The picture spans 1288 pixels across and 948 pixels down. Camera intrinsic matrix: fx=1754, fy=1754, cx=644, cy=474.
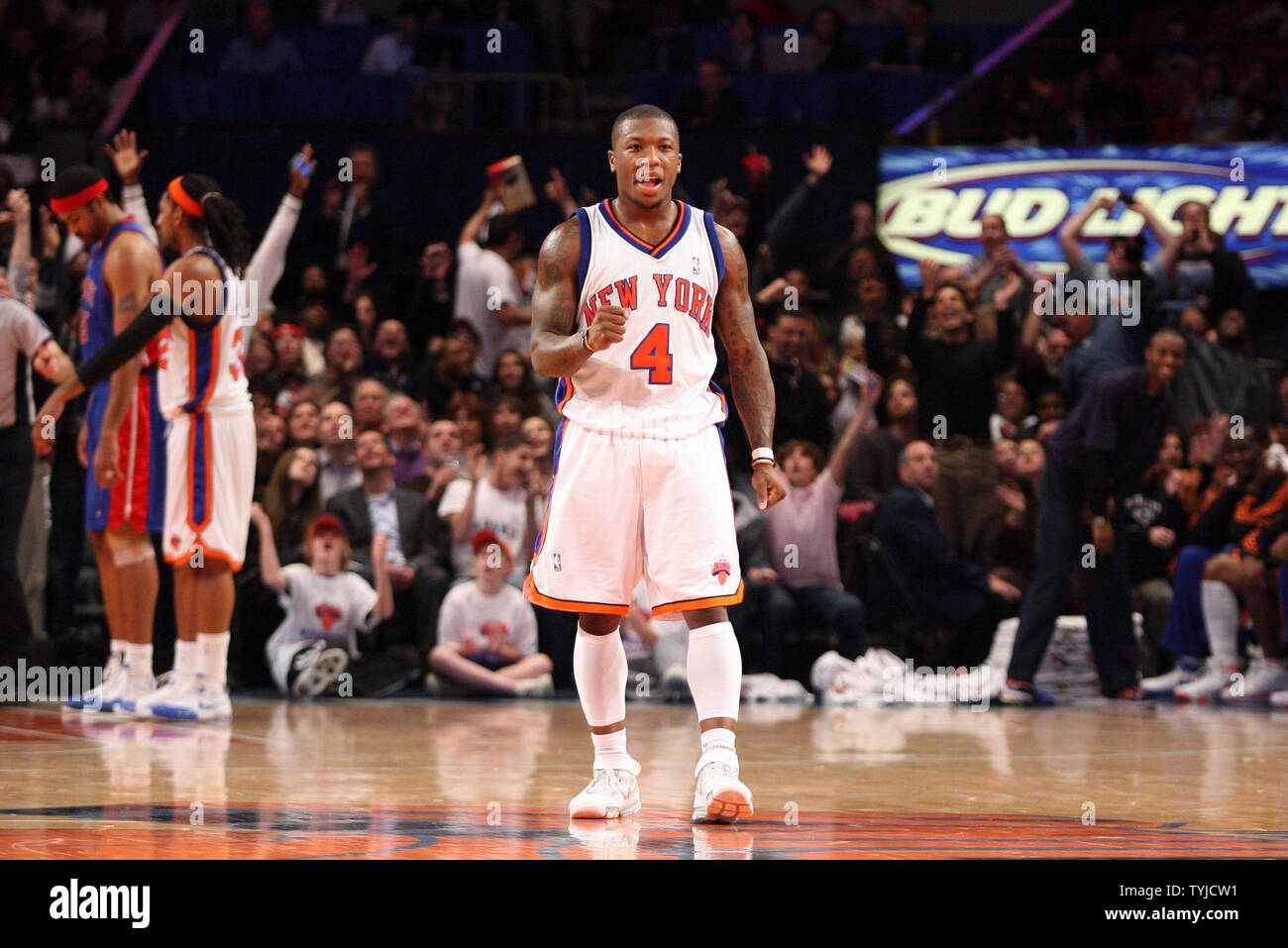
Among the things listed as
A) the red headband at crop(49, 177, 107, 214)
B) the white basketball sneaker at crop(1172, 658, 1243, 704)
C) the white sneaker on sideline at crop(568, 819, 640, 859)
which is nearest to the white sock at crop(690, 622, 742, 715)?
the white sneaker on sideline at crop(568, 819, 640, 859)

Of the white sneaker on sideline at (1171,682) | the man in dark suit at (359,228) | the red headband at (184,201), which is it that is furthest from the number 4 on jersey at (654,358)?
the man in dark suit at (359,228)

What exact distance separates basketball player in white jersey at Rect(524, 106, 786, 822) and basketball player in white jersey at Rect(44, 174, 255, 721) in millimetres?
3018

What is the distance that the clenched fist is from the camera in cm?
490

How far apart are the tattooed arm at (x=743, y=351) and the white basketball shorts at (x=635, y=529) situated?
241 mm

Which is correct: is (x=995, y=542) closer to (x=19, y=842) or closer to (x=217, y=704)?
(x=217, y=704)

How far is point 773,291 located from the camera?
8023 mm

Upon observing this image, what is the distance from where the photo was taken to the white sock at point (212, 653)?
801 cm

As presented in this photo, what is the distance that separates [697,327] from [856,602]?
5005 millimetres

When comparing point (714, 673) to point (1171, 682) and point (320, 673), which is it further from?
point (1171, 682)

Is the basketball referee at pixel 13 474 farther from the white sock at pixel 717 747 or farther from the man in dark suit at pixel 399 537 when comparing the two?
the white sock at pixel 717 747

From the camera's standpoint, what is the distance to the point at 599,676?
5.34 meters

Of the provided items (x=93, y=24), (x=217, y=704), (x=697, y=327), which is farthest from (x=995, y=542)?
(x=93, y=24)

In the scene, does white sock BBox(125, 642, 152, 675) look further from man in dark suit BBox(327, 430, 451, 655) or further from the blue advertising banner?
the blue advertising banner

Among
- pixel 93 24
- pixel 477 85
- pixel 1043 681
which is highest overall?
pixel 93 24
